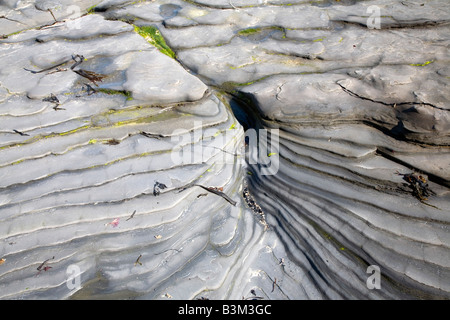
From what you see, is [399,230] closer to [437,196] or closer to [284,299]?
[437,196]

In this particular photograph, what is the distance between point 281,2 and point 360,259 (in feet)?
12.7

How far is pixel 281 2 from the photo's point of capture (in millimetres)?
5078

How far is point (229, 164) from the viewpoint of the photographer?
3582 mm

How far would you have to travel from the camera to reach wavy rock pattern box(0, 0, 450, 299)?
2.83 m

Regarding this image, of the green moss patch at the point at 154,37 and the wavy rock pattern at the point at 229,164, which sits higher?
the green moss patch at the point at 154,37

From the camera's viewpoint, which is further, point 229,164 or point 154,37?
point 154,37

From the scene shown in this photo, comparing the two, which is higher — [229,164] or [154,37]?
[154,37]

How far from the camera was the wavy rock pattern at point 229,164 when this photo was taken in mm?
2826

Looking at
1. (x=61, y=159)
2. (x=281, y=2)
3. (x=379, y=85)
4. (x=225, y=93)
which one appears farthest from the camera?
(x=281, y=2)

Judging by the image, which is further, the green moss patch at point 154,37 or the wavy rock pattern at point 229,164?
the green moss patch at point 154,37

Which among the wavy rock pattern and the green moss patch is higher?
the green moss patch

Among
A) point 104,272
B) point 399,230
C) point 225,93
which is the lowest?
point 104,272

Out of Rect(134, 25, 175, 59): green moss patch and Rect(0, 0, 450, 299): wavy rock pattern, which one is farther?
Rect(134, 25, 175, 59): green moss patch
